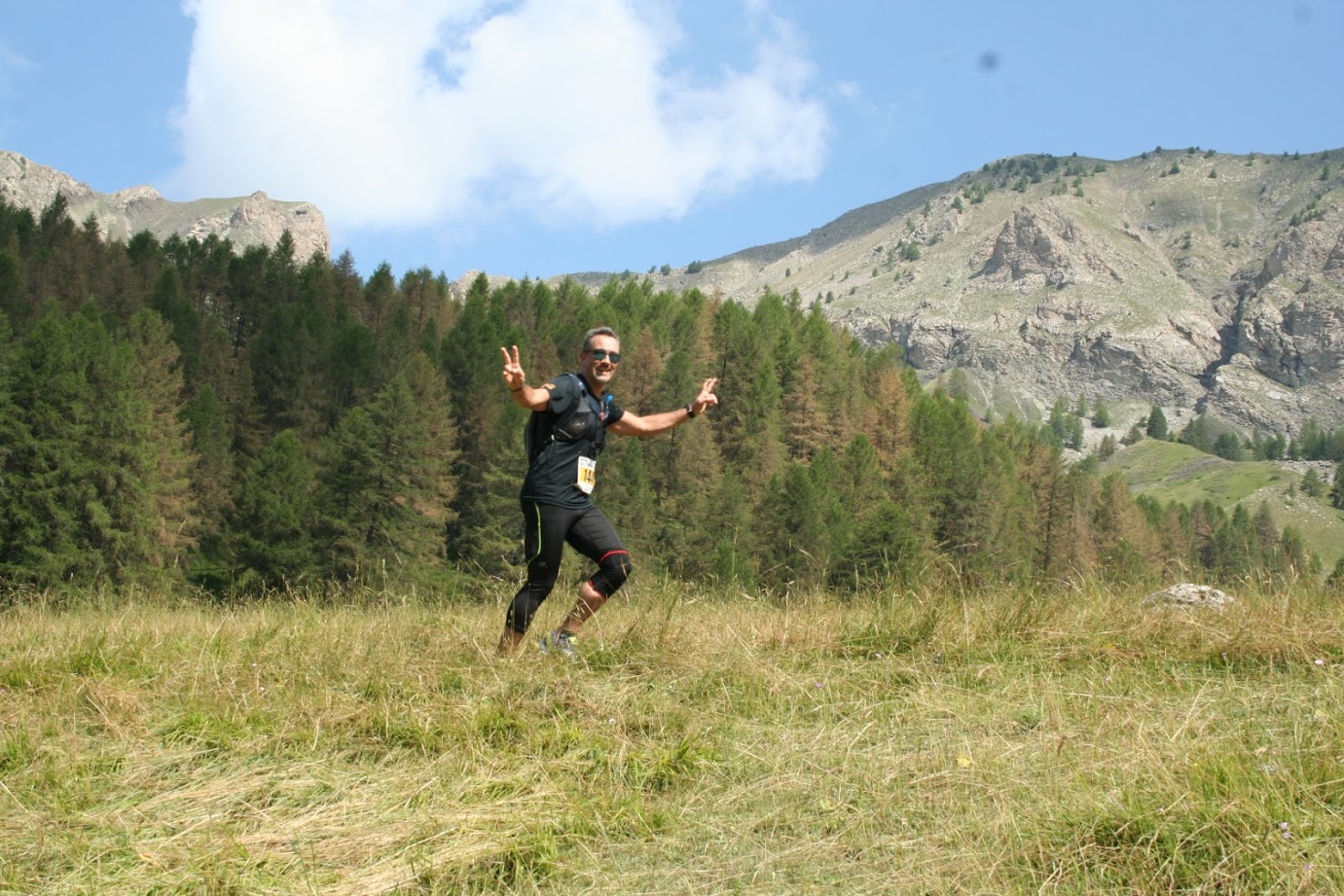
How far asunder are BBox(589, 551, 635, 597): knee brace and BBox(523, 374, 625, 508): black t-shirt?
14.6 inches

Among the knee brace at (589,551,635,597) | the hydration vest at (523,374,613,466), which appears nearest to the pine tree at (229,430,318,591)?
the hydration vest at (523,374,613,466)

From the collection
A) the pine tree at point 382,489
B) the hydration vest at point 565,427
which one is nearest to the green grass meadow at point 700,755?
the hydration vest at point 565,427

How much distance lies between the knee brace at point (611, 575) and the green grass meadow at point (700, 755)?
31 cm

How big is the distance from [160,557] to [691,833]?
41966mm

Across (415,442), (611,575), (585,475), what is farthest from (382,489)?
(611,575)

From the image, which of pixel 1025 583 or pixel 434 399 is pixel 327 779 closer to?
pixel 1025 583

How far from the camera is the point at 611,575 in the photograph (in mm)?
6301

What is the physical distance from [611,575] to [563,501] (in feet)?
1.71

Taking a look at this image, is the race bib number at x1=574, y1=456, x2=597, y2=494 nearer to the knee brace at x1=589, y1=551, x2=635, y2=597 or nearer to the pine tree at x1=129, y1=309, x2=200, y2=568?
the knee brace at x1=589, y1=551, x2=635, y2=597

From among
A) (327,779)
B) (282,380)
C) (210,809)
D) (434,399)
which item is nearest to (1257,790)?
(327,779)

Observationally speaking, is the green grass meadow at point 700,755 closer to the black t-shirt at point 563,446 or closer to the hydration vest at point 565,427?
the black t-shirt at point 563,446

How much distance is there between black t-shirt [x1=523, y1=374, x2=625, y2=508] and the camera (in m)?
6.25

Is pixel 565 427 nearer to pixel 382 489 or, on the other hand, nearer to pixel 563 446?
pixel 563 446

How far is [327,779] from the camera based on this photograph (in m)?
4.20
